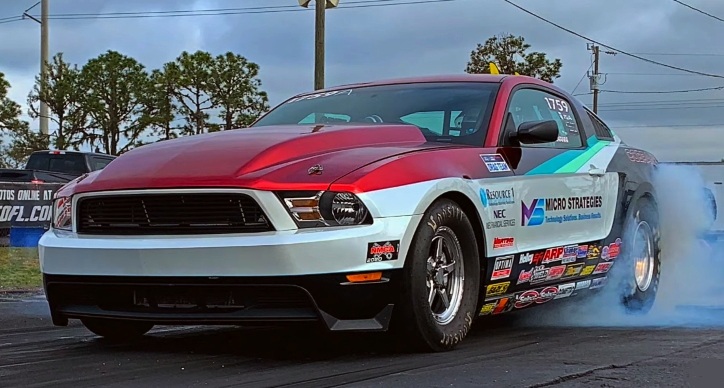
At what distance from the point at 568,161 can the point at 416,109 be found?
3.27 feet

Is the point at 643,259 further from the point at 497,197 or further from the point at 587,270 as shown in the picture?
the point at 497,197

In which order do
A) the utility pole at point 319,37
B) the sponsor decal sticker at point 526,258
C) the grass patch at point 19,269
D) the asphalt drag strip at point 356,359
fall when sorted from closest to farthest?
the asphalt drag strip at point 356,359, the sponsor decal sticker at point 526,258, the grass patch at point 19,269, the utility pole at point 319,37

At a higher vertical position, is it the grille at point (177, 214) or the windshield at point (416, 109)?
the windshield at point (416, 109)

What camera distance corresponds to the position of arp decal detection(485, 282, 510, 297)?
200 inches

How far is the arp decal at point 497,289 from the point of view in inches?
200

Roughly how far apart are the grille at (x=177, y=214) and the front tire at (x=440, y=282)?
70 cm

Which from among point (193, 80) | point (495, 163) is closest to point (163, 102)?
point (193, 80)

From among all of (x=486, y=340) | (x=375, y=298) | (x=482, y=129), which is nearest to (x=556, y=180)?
(x=482, y=129)

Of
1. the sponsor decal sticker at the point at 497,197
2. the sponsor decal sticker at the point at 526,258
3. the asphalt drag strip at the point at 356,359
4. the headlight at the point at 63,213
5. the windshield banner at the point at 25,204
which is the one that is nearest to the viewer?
the asphalt drag strip at the point at 356,359

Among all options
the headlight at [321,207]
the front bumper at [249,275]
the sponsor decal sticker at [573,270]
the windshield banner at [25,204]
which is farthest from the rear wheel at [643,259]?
the windshield banner at [25,204]

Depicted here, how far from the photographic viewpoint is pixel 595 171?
20.5 ft

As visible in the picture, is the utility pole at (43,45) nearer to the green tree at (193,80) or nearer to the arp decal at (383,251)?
the green tree at (193,80)

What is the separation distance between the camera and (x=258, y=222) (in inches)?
168

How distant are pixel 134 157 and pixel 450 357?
1800mm
